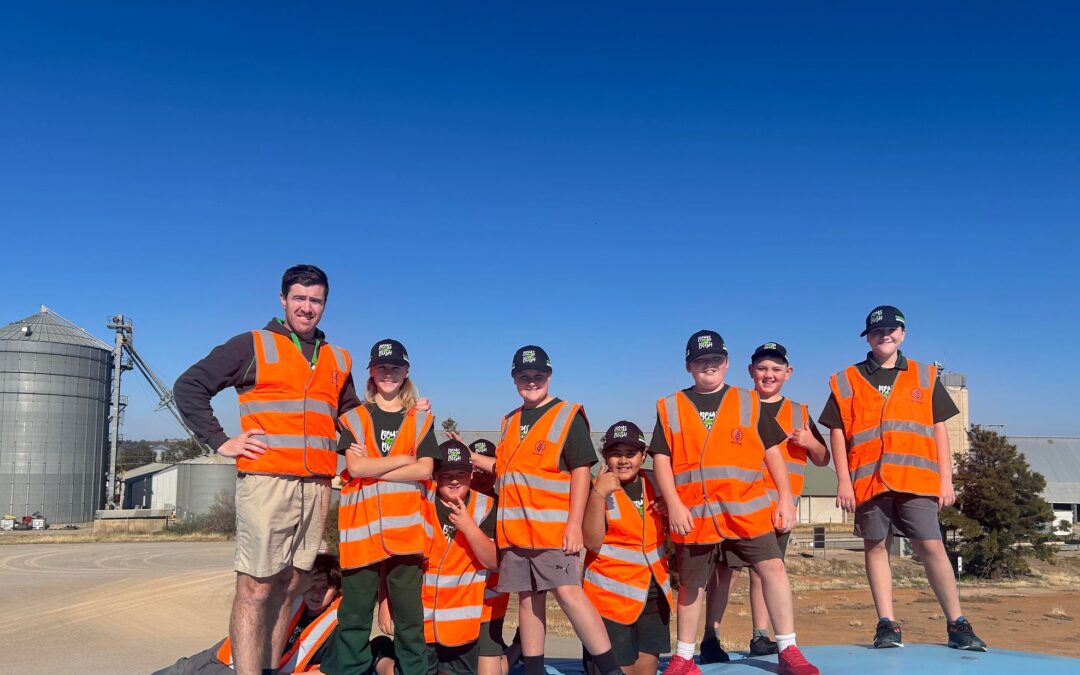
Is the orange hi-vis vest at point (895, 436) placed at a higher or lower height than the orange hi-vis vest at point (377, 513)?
→ higher

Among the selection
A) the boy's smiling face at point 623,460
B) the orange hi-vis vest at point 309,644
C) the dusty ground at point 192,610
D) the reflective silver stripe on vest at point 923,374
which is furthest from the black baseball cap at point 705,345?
the dusty ground at point 192,610

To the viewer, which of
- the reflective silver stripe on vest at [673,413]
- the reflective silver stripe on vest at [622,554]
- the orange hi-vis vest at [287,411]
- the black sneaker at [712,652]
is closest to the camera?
the orange hi-vis vest at [287,411]

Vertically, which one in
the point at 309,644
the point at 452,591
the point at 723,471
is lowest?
the point at 309,644

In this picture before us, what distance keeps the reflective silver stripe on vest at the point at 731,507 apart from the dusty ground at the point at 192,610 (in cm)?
673

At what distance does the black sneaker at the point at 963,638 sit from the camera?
19.1 feet

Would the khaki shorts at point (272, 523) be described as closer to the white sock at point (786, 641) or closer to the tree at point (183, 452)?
the white sock at point (786, 641)

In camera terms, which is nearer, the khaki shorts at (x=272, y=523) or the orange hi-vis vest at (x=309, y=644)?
the khaki shorts at (x=272, y=523)

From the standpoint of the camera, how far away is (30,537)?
43.3 m

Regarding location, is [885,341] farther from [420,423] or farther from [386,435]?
[386,435]

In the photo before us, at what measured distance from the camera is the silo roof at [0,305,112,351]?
50281mm

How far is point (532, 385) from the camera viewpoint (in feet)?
18.2

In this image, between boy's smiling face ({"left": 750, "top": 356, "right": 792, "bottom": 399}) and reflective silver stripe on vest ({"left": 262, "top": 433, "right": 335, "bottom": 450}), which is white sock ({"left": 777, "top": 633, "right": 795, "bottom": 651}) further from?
reflective silver stripe on vest ({"left": 262, "top": 433, "right": 335, "bottom": 450})

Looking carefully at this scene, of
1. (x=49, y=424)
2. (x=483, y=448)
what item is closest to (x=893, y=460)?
(x=483, y=448)

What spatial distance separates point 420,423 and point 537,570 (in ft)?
4.18
